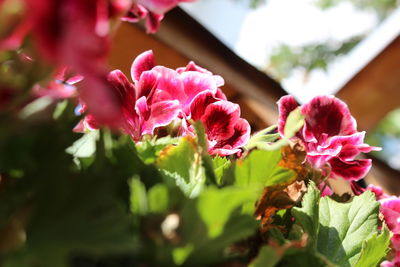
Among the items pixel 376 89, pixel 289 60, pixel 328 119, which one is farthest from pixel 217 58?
pixel 289 60

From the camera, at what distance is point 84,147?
236 millimetres

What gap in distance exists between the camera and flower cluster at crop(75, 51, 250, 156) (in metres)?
0.31

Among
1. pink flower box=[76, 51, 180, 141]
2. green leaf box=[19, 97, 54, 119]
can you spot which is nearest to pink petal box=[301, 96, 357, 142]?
pink flower box=[76, 51, 180, 141]

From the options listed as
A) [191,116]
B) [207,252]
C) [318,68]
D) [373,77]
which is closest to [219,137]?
[191,116]

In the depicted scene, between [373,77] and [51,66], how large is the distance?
6.90ft

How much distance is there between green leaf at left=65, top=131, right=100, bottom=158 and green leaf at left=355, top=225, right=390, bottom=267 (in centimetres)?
16

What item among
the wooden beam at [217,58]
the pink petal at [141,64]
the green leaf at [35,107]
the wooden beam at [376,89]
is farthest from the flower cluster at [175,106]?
the wooden beam at [376,89]

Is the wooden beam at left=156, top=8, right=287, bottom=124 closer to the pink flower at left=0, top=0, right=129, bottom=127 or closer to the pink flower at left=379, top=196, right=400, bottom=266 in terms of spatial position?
the pink flower at left=379, top=196, right=400, bottom=266

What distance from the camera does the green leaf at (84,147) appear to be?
230 millimetres

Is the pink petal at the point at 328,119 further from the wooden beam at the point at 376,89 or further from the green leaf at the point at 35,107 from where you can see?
the wooden beam at the point at 376,89

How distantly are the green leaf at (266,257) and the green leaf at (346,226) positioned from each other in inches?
4.0

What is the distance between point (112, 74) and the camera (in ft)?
1.02

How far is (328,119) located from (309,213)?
93mm

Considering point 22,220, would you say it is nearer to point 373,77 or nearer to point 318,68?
point 373,77
